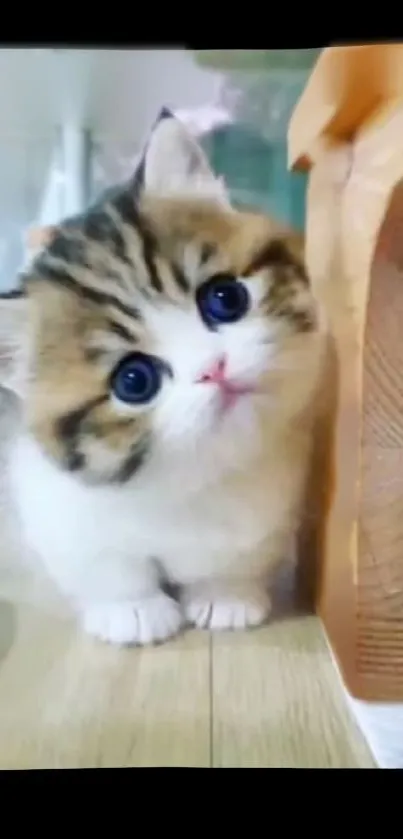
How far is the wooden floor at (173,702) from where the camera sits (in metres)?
0.78

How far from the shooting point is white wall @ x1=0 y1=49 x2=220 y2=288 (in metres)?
0.79

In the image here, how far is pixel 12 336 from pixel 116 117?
20 cm

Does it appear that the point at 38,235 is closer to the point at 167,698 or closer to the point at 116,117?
the point at 116,117

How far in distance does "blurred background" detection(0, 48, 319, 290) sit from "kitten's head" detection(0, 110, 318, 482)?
0.02 meters

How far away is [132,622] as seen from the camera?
0.81 metres

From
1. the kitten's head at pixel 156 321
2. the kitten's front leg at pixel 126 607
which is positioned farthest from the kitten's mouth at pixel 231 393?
the kitten's front leg at pixel 126 607

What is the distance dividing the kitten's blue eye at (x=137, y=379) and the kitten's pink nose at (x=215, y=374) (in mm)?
36

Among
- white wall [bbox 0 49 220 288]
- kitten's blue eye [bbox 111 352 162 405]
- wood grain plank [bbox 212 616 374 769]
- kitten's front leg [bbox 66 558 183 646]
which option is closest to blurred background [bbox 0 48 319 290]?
white wall [bbox 0 49 220 288]

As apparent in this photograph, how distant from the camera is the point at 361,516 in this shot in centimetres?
77

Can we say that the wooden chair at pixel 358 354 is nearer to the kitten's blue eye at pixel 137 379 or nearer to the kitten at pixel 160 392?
the kitten at pixel 160 392

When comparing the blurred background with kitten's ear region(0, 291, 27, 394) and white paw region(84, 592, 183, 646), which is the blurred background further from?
white paw region(84, 592, 183, 646)

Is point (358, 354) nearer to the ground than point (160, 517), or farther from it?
farther from it

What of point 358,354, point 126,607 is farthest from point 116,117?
point 126,607

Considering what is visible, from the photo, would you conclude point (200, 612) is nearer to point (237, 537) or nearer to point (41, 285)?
point (237, 537)
